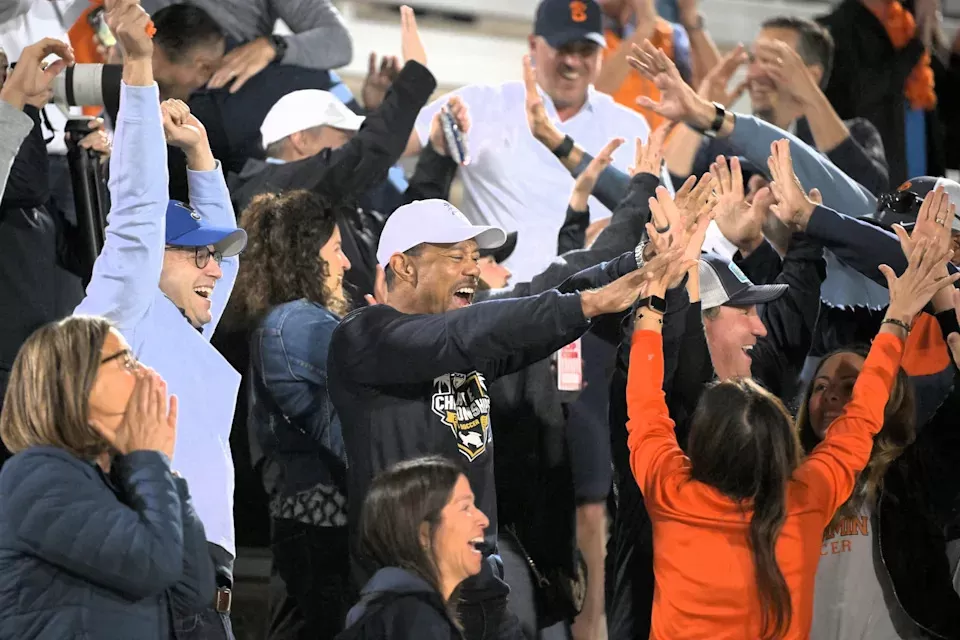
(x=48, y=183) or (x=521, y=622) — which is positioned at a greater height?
(x=48, y=183)

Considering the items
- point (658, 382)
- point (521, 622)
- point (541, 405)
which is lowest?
point (521, 622)

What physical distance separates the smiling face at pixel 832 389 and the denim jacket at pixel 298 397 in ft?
4.19

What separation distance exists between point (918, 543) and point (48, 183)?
2.45 metres

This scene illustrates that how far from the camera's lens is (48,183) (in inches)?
138

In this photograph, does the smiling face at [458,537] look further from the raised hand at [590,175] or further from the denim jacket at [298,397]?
the raised hand at [590,175]

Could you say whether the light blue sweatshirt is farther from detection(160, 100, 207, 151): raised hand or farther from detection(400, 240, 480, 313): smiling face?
detection(400, 240, 480, 313): smiling face

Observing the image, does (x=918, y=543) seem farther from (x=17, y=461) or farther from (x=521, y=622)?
(x=17, y=461)

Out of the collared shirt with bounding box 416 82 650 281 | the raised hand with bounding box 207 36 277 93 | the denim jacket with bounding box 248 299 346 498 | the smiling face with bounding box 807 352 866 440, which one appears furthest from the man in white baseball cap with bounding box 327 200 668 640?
the collared shirt with bounding box 416 82 650 281

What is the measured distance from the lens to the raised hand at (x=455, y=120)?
4.23 m

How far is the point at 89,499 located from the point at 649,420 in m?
1.38

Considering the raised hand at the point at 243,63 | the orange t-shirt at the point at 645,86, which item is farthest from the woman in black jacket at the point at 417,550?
the orange t-shirt at the point at 645,86

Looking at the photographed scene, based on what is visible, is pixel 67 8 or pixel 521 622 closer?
pixel 521 622

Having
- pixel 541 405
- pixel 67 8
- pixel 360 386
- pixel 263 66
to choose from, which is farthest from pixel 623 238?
pixel 67 8

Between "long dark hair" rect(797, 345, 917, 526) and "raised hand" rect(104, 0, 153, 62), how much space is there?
1.94 meters
